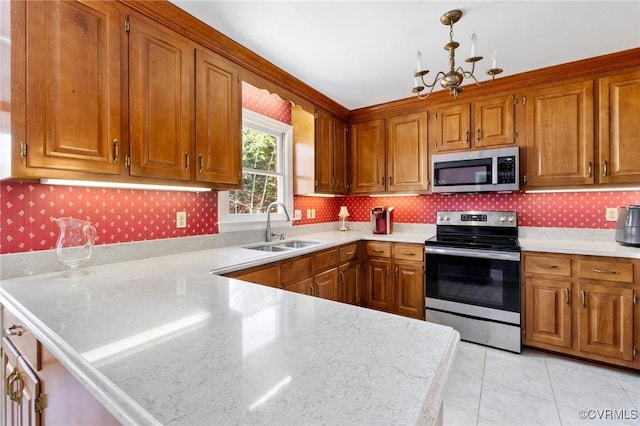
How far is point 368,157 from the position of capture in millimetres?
3502

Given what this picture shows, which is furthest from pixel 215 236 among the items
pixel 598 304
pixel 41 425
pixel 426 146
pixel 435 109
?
pixel 598 304

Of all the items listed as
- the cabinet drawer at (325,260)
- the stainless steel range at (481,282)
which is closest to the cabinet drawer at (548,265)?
the stainless steel range at (481,282)

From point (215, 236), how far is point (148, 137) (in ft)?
3.08

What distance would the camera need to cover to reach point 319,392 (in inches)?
20.4

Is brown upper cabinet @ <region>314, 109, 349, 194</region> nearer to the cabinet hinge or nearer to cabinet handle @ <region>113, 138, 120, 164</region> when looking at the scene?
cabinet handle @ <region>113, 138, 120, 164</region>

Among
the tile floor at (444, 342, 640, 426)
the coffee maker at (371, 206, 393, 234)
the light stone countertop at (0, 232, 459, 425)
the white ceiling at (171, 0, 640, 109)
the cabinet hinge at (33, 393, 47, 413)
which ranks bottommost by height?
the tile floor at (444, 342, 640, 426)

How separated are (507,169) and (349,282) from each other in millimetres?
1817

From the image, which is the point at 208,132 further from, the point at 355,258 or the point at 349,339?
the point at 355,258

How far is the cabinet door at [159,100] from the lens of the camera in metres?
1.56

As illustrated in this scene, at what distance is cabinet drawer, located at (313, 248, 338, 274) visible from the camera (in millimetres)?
2465

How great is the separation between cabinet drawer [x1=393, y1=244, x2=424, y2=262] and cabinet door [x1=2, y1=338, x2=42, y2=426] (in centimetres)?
266

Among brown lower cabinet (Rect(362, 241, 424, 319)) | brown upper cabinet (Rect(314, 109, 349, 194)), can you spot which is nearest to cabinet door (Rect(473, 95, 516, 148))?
brown lower cabinet (Rect(362, 241, 424, 319))

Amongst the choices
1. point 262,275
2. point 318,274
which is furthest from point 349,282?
point 262,275

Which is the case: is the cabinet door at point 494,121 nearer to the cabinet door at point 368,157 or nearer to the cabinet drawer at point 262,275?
the cabinet door at point 368,157
